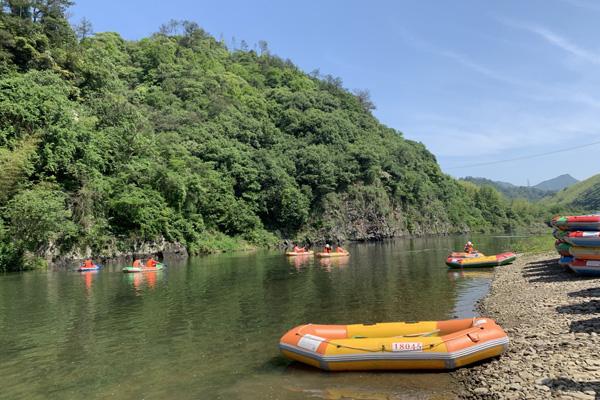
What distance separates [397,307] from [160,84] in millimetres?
75960

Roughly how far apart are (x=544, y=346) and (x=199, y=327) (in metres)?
9.20

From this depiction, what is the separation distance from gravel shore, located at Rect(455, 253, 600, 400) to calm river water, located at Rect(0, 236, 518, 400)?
0.90 meters

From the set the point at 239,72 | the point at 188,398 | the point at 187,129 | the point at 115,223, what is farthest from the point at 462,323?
the point at 239,72

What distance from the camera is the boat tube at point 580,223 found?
16.9 meters

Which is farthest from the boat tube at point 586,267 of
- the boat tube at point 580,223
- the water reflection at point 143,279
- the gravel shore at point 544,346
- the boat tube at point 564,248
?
the water reflection at point 143,279

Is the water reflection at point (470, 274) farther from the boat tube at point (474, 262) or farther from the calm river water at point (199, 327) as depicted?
the boat tube at point (474, 262)

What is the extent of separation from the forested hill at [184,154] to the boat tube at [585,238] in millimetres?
31831

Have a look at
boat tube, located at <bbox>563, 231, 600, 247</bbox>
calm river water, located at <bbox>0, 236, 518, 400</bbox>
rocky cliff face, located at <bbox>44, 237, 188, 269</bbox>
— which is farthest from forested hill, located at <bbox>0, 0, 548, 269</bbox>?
boat tube, located at <bbox>563, 231, 600, 247</bbox>

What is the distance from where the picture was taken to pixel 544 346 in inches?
346

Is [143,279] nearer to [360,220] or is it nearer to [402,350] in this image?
[402,350]

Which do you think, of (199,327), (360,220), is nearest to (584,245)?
(199,327)

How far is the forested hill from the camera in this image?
3438 cm

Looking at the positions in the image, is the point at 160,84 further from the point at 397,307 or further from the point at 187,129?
the point at 397,307

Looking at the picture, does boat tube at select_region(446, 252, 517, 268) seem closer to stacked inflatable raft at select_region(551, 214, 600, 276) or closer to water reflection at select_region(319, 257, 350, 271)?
stacked inflatable raft at select_region(551, 214, 600, 276)
